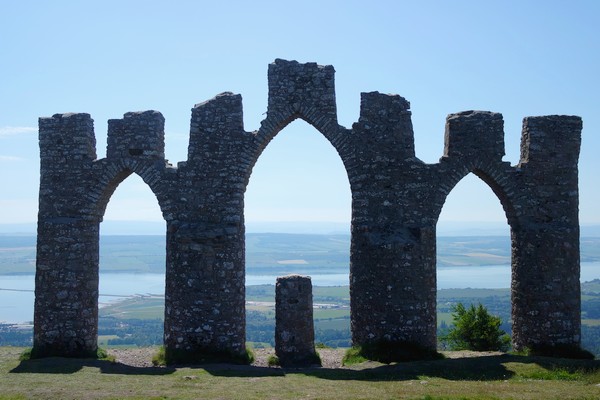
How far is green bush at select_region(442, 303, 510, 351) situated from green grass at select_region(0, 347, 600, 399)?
4294 mm

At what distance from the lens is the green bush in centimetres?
2297

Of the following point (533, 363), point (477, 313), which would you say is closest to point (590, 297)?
point (477, 313)

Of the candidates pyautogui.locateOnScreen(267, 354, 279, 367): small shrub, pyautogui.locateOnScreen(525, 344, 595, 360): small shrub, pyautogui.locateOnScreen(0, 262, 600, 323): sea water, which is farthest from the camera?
pyautogui.locateOnScreen(0, 262, 600, 323): sea water

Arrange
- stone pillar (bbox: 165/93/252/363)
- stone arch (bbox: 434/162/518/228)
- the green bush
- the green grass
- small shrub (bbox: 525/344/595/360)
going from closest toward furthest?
1. the green grass
2. stone pillar (bbox: 165/93/252/363)
3. small shrub (bbox: 525/344/595/360)
4. stone arch (bbox: 434/162/518/228)
5. the green bush

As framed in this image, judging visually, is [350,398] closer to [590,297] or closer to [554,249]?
[554,249]

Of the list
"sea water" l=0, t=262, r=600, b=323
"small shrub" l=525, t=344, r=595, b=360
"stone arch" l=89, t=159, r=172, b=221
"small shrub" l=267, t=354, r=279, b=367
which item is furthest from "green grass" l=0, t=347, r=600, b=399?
"sea water" l=0, t=262, r=600, b=323

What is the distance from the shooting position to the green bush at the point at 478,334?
2297cm

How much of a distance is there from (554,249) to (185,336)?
35.8ft

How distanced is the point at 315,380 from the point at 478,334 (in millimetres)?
9024

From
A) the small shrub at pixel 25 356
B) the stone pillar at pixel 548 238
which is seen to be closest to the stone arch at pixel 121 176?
the small shrub at pixel 25 356

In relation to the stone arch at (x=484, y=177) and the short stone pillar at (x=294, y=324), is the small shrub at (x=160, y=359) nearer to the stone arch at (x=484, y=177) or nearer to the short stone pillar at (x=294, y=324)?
the short stone pillar at (x=294, y=324)

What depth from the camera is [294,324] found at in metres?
18.9

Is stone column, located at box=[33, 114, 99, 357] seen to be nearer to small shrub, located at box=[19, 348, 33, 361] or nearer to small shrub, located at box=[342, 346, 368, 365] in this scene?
small shrub, located at box=[19, 348, 33, 361]

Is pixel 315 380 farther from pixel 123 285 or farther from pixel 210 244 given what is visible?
pixel 123 285
